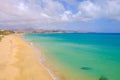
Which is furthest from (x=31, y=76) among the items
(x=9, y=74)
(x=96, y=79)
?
(x=96, y=79)

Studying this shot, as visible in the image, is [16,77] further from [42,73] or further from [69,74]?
[69,74]

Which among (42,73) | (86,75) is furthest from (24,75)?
(86,75)

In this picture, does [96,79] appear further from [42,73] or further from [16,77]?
[16,77]

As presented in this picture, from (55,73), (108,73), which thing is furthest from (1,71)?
(108,73)

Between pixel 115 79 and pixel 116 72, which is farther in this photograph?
pixel 116 72

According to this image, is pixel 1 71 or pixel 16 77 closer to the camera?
pixel 16 77

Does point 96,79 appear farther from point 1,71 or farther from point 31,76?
point 1,71

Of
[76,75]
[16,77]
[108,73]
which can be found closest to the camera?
[16,77]

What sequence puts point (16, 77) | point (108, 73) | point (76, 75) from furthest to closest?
1. point (108, 73)
2. point (76, 75)
3. point (16, 77)
